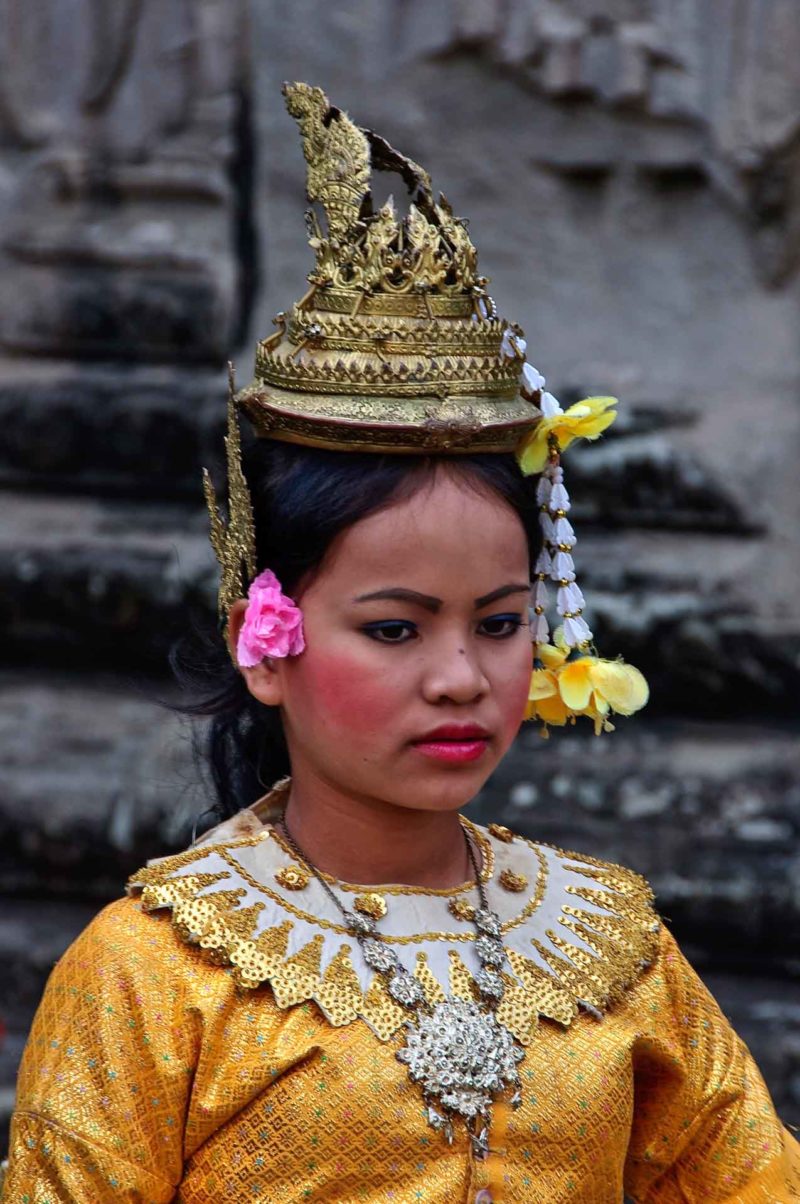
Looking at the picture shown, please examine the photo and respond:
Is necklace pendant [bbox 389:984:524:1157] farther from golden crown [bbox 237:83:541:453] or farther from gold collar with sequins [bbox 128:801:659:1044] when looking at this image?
golden crown [bbox 237:83:541:453]

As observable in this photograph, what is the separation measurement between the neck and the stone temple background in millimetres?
1543

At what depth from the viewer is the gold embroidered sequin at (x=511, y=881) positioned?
221 cm

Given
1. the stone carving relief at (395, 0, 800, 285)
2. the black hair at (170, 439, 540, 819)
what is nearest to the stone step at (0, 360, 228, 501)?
the stone carving relief at (395, 0, 800, 285)

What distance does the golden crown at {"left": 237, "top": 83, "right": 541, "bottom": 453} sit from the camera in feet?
6.51

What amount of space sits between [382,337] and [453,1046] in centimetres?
76

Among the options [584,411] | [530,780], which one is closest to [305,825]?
[584,411]

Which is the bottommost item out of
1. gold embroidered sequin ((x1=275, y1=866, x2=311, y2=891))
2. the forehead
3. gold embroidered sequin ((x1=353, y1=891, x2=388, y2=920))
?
gold embroidered sequin ((x1=353, y1=891, x2=388, y2=920))

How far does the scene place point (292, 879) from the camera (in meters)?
2.08

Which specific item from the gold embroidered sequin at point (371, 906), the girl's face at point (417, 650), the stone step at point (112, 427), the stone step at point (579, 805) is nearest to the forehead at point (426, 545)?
the girl's face at point (417, 650)

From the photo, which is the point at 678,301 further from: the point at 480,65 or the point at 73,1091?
the point at 73,1091

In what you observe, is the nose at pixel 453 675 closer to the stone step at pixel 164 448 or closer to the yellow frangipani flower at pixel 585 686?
the yellow frangipani flower at pixel 585 686

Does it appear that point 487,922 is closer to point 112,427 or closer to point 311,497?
point 311,497

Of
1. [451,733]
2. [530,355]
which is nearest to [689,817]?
[530,355]

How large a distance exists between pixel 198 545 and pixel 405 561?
6.51 ft
